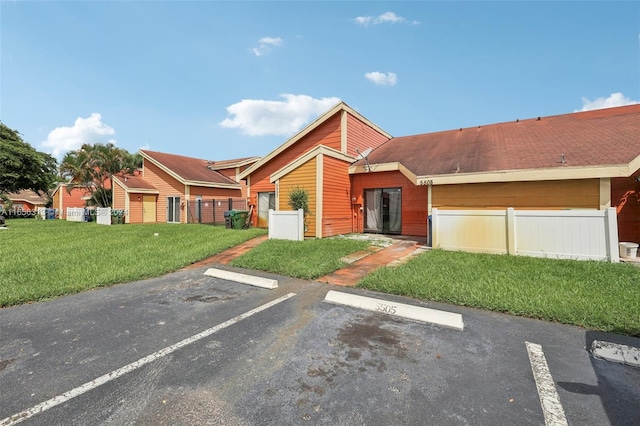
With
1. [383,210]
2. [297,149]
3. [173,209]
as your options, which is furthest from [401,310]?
[173,209]

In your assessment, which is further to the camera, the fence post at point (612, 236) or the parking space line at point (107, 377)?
the fence post at point (612, 236)

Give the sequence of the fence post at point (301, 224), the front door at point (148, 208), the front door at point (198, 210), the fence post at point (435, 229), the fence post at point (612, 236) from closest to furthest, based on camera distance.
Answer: the fence post at point (612, 236)
the fence post at point (435, 229)
the fence post at point (301, 224)
the front door at point (198, 210)
the front door at point (148, 208)

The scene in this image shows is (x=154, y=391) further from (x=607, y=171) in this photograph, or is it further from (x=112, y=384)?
(x=607, y=171)

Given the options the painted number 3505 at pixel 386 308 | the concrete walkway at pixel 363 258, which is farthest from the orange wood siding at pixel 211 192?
the painted number 3505 at pixel 386 308

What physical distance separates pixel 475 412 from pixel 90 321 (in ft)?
16.5

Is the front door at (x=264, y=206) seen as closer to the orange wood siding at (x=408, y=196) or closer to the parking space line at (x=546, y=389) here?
the orange wood siding at (x=408, y=196)

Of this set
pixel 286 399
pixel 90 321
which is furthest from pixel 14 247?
pixel 286 399

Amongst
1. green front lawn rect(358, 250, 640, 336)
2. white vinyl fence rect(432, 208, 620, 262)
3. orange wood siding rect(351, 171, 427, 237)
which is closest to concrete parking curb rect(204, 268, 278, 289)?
green front lawn rect(358, 250, 640, 336)

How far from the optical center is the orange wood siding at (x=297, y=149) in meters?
15.1

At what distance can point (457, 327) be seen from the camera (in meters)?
3.95

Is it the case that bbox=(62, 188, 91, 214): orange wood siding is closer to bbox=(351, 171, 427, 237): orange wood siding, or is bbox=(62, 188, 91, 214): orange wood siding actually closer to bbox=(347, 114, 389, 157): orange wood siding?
bbox=(347, 114, 389, 157): orange wood siding

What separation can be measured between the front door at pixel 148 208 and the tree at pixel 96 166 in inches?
212

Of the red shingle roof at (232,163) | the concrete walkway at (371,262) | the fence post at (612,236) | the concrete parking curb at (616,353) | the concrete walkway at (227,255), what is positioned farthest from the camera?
the red shingle roof at (232,163)

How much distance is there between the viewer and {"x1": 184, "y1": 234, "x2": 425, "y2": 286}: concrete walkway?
21.9 feet
